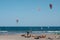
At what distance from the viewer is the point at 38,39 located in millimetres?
25969

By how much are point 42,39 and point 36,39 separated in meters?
0.71

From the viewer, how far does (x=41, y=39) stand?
1019 inches

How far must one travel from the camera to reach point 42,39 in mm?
25906

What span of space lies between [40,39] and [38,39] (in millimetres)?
257

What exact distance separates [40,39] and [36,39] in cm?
48

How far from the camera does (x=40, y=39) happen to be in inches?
1018

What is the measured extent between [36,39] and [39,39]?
36cm

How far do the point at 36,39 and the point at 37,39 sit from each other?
14cm

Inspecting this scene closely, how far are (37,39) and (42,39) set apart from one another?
60cm

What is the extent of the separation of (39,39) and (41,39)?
24 cm

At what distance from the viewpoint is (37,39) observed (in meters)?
26.0

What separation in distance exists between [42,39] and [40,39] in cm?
24
